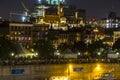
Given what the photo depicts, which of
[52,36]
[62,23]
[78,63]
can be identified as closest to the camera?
[78,63]

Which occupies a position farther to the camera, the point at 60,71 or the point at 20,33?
the point at 20,33

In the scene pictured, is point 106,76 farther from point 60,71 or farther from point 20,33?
point 20,33

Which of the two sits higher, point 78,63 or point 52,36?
point 78,63

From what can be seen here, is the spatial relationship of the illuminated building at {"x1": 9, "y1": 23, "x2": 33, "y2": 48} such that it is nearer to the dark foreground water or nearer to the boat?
the dark foreground water

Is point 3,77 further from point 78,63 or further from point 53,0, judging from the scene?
point 53,0

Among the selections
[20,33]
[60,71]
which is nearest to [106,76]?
[60,71]

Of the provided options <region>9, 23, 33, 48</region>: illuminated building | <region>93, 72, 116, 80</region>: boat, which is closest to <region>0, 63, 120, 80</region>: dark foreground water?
<region>93, 72, 116, 80</region>: boat

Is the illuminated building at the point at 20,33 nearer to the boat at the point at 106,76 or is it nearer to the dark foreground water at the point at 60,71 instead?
the dark foreground water at the point at 60,71

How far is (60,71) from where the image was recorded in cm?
4238

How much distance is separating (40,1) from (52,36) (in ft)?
285

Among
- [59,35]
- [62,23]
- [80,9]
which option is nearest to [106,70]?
[59,35]

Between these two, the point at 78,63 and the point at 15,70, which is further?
the point at 78,63

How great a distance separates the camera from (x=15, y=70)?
39.7 meters

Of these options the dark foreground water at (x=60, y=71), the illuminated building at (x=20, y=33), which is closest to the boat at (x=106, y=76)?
the dark foreground water at (x=60, y=71)
